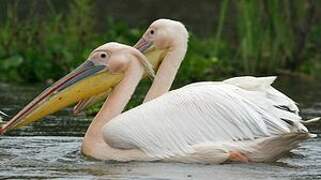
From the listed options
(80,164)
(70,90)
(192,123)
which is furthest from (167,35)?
(80,164)

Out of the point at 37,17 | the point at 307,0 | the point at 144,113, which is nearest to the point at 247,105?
the point at 144,113

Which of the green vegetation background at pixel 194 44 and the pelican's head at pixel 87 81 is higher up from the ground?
the pelican's head at pixel 87 81

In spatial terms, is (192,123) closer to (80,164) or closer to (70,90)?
(80,164)

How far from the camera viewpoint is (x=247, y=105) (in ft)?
26.6

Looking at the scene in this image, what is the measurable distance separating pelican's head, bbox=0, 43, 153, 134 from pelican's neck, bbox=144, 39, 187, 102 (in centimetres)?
44

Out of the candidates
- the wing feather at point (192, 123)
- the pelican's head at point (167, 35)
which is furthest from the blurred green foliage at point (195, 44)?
the wing feather at point (192, 123)

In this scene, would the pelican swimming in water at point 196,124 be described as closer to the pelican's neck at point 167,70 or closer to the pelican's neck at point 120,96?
the pelican's neck at point 120,96

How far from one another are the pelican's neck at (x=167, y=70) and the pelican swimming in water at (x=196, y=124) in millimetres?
480

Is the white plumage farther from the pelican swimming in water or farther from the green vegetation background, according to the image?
the green vegetation background

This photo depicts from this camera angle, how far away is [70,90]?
336 inches

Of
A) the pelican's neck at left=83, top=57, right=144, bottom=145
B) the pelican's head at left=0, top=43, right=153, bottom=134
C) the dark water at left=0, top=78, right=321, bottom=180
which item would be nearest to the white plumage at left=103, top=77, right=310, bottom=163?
the dark water at left=0, top=78, right=321, bottom=180

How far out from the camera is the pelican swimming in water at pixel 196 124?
8.00 meters

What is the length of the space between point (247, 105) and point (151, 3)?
1055 cm

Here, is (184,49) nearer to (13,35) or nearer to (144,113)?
(144,113)
